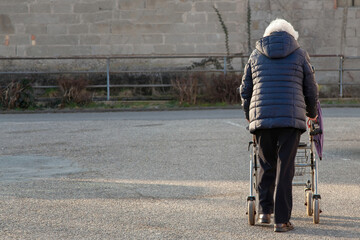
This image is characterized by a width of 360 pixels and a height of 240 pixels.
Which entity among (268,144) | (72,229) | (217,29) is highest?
(217,29)

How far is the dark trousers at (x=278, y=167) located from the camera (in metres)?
5.96

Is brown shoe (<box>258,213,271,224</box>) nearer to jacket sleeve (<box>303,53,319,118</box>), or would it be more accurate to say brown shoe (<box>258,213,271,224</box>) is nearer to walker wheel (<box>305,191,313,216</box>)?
walker wheel (<box>305,191,313,216</box>)

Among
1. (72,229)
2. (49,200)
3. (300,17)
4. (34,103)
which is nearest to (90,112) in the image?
(34,103)

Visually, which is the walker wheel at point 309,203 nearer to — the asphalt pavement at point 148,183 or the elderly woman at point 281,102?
the asphalt pavement at point 148,183

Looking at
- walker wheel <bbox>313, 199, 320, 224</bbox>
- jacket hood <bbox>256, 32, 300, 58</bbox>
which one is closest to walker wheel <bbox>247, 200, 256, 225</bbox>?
walker wheel <bbox>313, 199, 320, 224</bbox>

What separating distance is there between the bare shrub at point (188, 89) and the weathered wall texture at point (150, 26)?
1.27 meters

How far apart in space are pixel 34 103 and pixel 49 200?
506 inches

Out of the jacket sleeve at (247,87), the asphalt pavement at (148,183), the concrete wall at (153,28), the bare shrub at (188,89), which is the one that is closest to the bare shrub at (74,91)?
the concrete wall at (153,28)

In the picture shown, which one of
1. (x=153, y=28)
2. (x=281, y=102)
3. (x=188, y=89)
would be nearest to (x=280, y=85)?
(x=281, y=102)

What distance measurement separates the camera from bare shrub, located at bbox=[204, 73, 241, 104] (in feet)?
65.3

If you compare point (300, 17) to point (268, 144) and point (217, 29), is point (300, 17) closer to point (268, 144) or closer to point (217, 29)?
point (217, 29)

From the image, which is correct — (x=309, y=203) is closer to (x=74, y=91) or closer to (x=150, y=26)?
(x=74, y=91)

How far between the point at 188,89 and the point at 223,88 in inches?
38.1

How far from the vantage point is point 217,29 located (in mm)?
21141
